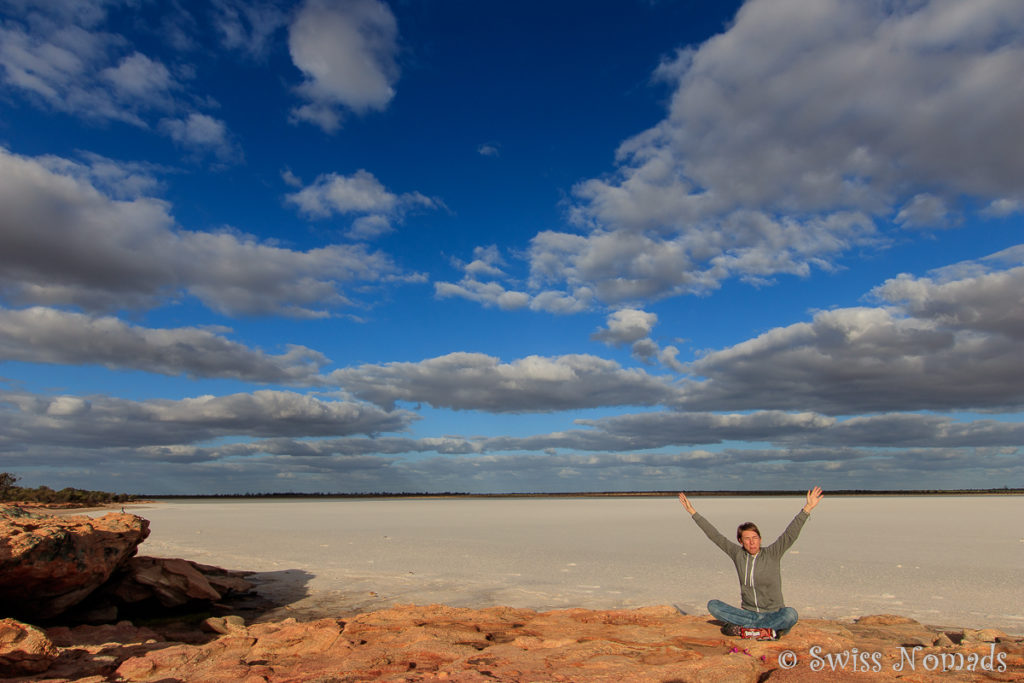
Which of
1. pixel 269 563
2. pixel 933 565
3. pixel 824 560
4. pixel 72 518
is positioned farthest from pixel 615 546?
pixel 72 518

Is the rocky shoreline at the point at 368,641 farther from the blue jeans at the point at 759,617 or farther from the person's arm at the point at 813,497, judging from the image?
the person's arm at the point at 813,497

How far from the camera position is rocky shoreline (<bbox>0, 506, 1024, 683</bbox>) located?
6137 millimetres

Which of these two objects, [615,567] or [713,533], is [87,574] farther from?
[615,567]

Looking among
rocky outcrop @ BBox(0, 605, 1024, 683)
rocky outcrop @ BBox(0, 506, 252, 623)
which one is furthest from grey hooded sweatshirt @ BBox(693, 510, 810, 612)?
rocky outcrop @ BBox(0, 506, 252, 623)

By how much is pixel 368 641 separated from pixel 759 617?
16.7 feet

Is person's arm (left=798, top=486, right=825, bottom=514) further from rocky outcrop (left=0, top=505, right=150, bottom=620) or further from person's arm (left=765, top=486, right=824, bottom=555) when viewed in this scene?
rocky outcrop (left=0, top=505, right=150, bottom=620)

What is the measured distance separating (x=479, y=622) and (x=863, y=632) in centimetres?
538

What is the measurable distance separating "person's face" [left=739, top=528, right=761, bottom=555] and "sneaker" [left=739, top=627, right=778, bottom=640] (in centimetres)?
90

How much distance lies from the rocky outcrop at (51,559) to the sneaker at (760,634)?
33.7 ft

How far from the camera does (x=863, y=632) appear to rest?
8.36 meters

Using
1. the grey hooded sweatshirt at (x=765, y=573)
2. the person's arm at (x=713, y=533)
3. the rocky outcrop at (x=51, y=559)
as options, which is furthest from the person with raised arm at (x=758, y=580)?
the rocky outcrop at (x=51, y=559)

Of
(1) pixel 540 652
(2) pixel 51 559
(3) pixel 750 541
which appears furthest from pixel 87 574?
(3) pixel 750 541

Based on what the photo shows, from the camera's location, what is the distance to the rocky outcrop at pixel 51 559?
30.1 feet

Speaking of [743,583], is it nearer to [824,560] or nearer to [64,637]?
[64,637]
